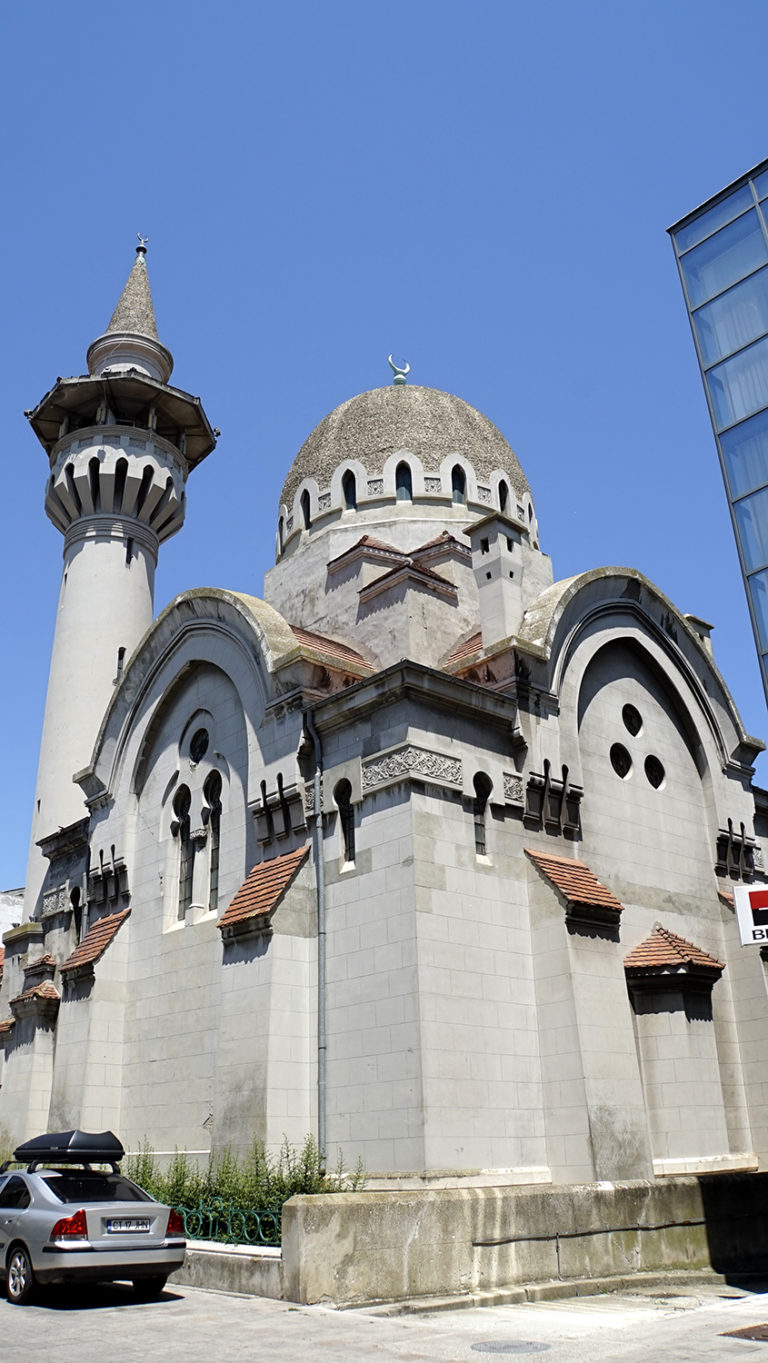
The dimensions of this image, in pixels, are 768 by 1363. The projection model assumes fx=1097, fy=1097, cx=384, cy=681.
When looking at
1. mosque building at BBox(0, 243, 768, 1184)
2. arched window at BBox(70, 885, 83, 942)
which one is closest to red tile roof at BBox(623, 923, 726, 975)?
mosque building at BBox(0, 243, 768, 1184)

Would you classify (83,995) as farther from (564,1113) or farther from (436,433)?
(436,433)

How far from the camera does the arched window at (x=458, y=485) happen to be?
30.0 m

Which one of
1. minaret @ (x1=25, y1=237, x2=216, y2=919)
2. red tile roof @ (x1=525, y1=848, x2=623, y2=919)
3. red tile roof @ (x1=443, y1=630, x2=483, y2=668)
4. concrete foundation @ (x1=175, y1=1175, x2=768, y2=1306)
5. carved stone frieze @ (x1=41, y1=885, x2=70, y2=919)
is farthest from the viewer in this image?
minaret @ (x1=25, y1=237, x2=216, y2=919)

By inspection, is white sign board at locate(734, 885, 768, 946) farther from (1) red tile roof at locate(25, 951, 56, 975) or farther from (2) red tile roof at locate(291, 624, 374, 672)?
(1) red tile roof at locate(25, 951, 56, 975)

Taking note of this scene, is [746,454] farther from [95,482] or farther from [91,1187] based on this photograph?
[95,482]

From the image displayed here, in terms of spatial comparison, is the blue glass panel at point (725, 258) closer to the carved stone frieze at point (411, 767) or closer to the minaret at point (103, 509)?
the carved stone frieze at point (411, 767)

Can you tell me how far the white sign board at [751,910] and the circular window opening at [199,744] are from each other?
1215 centimetres

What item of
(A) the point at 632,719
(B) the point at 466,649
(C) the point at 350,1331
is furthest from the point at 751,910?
(B) the point at 466,649

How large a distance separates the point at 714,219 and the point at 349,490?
12.6 metres

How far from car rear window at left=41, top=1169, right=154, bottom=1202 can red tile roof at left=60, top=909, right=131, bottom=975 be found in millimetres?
10692

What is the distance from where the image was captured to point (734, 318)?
19484mm

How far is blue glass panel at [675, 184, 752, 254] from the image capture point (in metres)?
20.0

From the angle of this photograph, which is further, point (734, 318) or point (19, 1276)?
point (734, 318)

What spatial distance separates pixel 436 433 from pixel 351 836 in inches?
615
